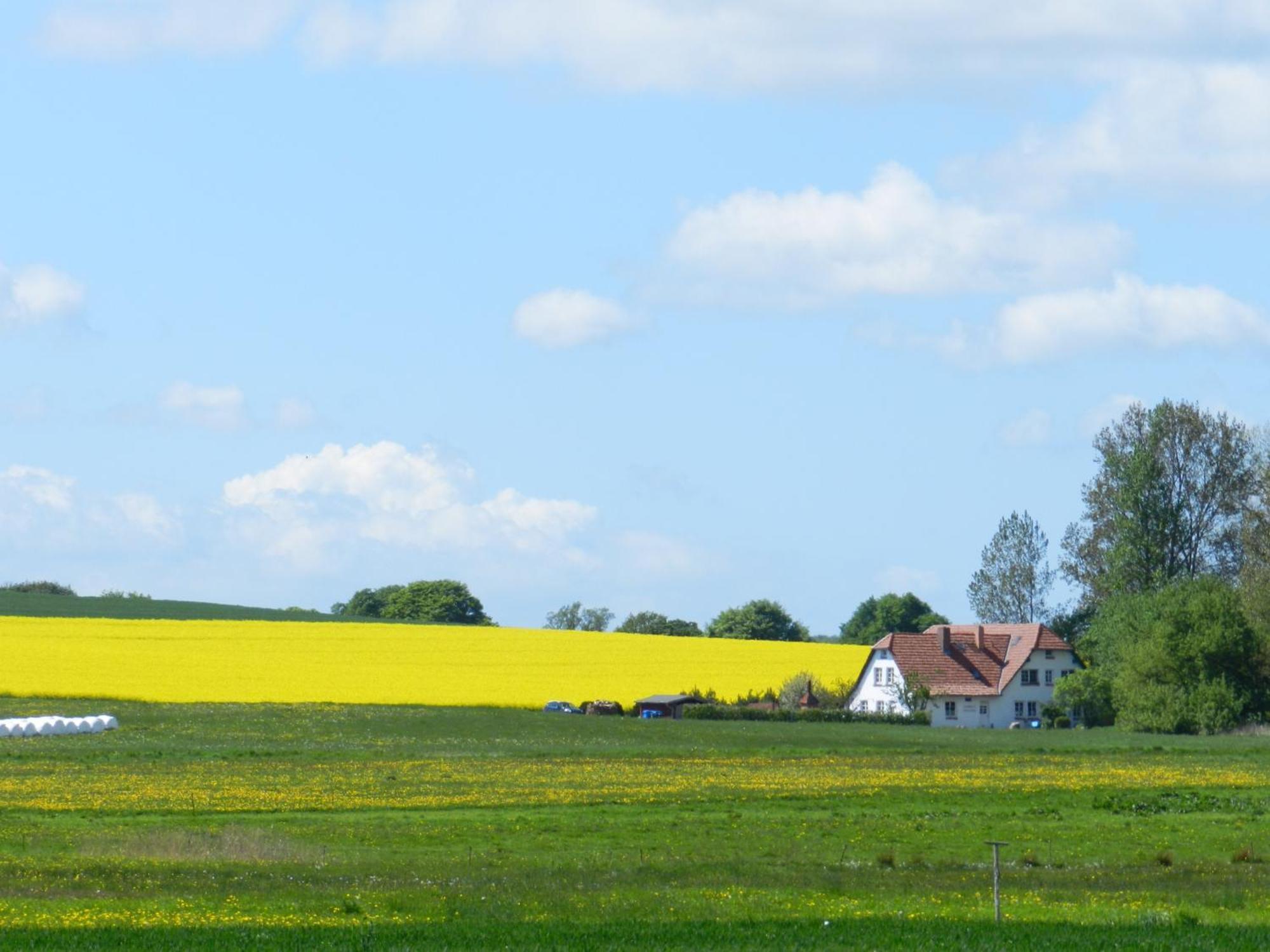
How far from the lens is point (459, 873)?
3209 cm

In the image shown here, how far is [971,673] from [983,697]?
254cm

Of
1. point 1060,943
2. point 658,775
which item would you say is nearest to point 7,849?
point 1060,943

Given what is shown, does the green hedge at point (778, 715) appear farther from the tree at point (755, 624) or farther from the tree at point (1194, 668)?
the tree at point (755, 624)

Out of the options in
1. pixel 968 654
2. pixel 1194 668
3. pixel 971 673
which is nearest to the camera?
pixel 1194 668

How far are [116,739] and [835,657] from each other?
69.8 m

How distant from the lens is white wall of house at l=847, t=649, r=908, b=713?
11469 centimetres

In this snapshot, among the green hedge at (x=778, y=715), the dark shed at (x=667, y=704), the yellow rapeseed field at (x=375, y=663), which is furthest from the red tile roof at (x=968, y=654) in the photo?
the dark shed at (x=667, y=704)

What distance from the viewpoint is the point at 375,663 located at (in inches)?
4257

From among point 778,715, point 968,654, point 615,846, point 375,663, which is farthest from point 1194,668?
point 615,846

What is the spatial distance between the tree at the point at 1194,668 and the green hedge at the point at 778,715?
523 inches

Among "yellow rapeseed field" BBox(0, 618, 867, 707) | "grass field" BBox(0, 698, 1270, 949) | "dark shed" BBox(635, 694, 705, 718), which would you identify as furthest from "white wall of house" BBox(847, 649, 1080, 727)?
"grass field" BBox(0, 698, 1270, 949)

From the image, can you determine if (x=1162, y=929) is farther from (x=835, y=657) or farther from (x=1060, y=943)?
(x=835, y=657)

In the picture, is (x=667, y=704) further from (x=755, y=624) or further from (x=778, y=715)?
(x=755, y=624)

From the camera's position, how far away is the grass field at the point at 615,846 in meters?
24.6
